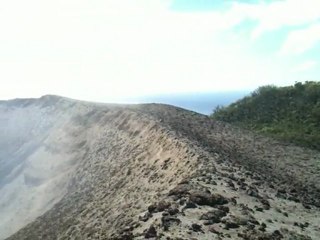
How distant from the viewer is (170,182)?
54.3 feet

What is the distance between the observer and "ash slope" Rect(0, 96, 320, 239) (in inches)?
496

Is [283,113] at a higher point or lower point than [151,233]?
higher

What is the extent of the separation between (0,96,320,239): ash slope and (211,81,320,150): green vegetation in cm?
489

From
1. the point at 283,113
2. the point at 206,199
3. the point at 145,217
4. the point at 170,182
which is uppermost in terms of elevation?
the point at 283,113

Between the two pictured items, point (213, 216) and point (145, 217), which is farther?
point (145, 217)

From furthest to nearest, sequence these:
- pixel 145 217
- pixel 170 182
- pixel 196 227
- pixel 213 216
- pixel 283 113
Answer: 1. pixel 283 113
2. pixel 170 182
3. pixel 145 217
4. pixel 213 216
5. pixel 196 227

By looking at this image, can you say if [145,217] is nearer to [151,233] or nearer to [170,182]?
[151,233]

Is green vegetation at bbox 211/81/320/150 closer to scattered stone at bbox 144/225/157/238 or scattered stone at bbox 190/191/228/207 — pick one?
scattered stone at bbox 190/191/228/207

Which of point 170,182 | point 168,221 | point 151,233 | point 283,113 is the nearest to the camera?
point 151,233

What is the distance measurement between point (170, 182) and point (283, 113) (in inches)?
1072

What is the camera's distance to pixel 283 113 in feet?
136

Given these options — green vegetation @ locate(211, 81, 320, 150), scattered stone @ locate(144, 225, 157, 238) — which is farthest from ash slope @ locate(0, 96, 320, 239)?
green vegetation @ locate(211, 81, 320, 150)

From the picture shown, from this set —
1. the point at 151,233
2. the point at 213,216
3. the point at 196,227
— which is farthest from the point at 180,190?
the point at 151,233

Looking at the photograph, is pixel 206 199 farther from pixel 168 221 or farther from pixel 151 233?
pixel 151 233
